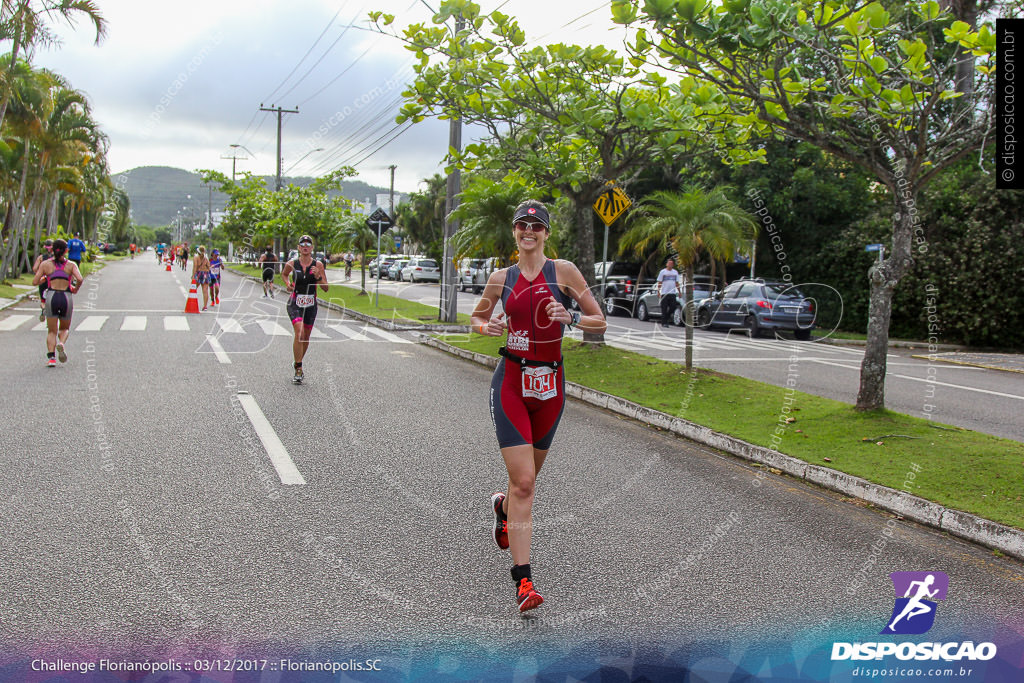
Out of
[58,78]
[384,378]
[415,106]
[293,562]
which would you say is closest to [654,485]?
[293,562]

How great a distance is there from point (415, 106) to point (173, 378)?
5234 mm

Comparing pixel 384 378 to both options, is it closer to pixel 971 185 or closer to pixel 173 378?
pixel 173 378

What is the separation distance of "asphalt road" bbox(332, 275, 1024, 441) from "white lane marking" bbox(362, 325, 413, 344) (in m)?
4.65

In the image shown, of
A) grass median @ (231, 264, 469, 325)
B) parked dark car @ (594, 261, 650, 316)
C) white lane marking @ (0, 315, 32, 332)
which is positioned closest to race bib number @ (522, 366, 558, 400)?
grass median @ (231, 264, 469, 325)

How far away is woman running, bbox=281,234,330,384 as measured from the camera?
1127cm

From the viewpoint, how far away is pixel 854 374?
46.9ft

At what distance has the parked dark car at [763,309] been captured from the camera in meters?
21.8

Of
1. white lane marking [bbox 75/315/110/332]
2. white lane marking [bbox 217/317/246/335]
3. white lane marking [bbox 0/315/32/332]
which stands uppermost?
white lane marking [bbox 217/317/246/335]

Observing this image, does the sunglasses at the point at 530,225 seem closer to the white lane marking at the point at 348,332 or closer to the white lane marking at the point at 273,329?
the white lane marking at the point at 348,332

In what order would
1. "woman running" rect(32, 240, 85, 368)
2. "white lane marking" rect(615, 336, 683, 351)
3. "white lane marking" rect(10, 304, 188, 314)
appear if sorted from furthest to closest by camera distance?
"white lane marking" rect(10, 304, 188, 314) → "white lane marking" rect(615, 336, 683, 351) → "woman running" rect(32, 240, 85, 368)

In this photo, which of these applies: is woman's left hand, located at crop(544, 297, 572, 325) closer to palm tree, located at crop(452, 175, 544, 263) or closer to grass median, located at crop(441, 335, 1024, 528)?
grass median, located at crop(441, 335, 1024, 528)

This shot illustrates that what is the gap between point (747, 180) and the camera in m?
26.8

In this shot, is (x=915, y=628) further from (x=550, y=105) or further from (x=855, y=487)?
(x=550, y=105)

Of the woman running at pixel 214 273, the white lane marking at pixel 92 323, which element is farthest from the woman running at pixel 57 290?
the woman running at pixel 214 273
